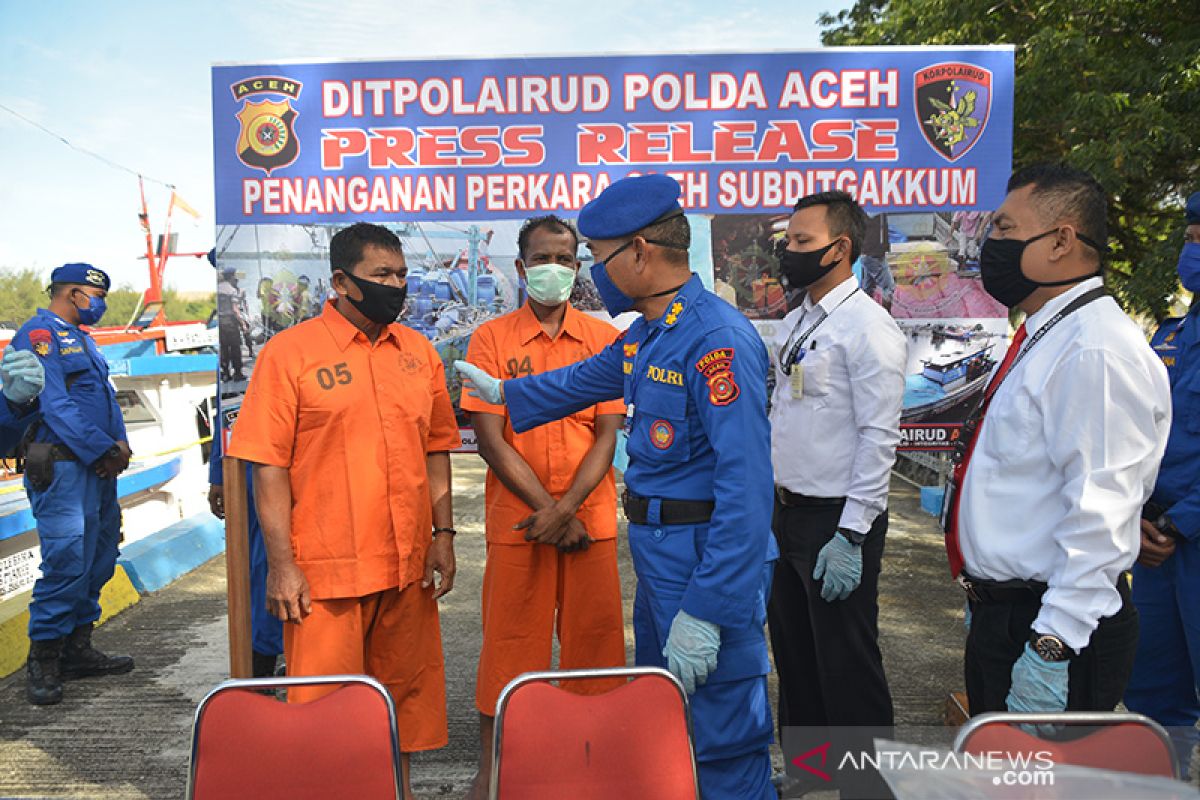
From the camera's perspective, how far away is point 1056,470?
74.4 inches

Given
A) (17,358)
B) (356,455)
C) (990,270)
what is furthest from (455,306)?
(990,270)

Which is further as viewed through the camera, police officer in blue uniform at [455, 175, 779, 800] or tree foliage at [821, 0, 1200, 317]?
tree foliage at [821, 0, 1200, 317]

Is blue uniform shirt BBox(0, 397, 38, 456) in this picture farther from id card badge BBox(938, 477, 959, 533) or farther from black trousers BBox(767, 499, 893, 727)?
id card badge BBox(938, 477, 959, 533)

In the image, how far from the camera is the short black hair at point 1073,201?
6.61 feet

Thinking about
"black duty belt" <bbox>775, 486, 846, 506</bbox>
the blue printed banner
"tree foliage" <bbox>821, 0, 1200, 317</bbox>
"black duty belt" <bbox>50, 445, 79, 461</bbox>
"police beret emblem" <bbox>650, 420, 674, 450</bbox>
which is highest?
"tree foliage" <bbox>821, 0, 1200, 317</bbox>

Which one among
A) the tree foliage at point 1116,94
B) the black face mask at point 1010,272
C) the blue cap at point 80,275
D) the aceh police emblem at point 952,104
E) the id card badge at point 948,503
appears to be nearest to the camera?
the black face mask at point 1010,272

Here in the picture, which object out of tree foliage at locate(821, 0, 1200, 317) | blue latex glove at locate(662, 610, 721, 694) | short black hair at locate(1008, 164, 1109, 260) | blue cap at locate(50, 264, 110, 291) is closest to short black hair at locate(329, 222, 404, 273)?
blue latex glove at locate(662, 610, 721, 694)

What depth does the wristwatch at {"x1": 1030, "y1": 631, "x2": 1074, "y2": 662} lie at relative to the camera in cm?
178

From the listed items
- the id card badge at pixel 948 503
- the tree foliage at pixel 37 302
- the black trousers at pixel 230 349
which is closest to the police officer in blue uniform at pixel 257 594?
the black trousers at pixel 230 349

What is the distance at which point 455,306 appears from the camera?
12.6 ft

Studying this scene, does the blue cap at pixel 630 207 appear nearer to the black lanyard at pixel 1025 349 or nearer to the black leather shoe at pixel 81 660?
the black lanyard at pixel 1025 349

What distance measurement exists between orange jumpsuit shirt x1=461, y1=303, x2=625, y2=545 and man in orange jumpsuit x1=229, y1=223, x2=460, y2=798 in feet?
1.11

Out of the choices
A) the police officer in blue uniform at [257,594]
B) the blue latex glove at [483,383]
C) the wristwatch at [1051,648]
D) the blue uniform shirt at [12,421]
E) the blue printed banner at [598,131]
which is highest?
the blue printed banner at [598,131]

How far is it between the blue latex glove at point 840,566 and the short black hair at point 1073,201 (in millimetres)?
1124
